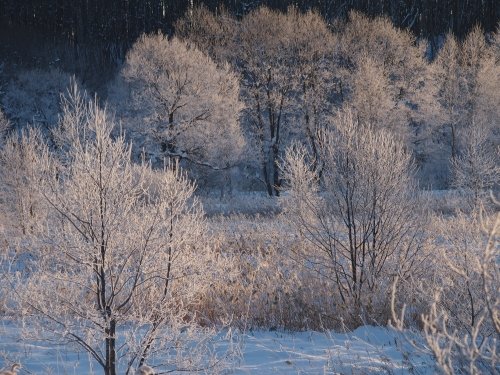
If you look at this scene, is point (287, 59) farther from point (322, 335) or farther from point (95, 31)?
point (95, 31)

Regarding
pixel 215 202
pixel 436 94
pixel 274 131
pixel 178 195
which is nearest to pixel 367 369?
pixel 178 195

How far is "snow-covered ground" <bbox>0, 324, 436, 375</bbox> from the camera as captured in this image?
4.61 meters

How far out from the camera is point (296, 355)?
5.40 meters

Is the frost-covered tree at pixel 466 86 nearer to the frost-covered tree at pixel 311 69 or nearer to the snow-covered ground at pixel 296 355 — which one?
the frost-covered tree at pixel 311 69

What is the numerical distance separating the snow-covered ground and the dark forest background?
31.1 meters

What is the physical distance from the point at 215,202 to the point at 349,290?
1427cm

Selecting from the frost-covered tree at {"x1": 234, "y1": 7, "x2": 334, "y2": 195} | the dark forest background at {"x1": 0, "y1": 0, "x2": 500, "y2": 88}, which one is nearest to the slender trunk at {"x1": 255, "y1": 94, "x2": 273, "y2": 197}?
the frost-covered tree at {"x1": 234, "y1": 7, "x2": 334, "y2": 195}

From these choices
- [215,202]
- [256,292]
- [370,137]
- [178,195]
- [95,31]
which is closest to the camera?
[178,195]

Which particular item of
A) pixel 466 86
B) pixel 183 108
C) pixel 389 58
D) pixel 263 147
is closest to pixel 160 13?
pixel 263 147

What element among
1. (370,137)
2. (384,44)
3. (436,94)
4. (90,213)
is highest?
(384,44)

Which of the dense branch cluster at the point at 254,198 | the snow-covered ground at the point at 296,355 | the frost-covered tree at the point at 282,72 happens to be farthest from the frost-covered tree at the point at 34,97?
the snow-covered ground at the point at 296,355

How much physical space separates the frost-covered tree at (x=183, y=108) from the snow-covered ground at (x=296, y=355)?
16934mm

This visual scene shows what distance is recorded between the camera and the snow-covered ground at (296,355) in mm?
4613

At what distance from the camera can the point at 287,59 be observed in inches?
1016
